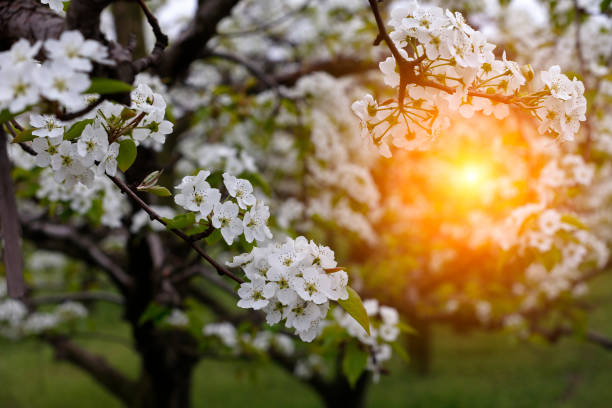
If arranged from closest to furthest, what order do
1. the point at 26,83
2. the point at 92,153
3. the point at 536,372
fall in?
the point at 26,83 < the point at 92,153 < the point at 536,372

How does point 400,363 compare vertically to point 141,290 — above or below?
below

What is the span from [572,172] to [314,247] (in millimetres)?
2168

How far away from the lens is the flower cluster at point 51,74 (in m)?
0.87

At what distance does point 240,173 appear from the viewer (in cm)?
296

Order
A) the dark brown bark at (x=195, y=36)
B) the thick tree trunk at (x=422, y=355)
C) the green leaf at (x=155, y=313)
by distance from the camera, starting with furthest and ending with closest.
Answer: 1. the thick tree trunk at (x=422, y=355)
2. the dark brown bark at (x=195, y=36)
3. the green leaf at (x=155, y=313)

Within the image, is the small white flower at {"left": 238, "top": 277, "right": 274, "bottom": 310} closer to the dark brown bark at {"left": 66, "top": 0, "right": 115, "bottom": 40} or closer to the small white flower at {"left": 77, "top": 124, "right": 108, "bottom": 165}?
the small white flower at {"left": 77, "top": 124, "right": 108, "bottom": 165}

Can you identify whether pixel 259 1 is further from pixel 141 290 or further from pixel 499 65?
pixel 499 65

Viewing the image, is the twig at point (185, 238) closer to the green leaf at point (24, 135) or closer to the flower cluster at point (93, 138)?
the flower cluster at point (93, 138)

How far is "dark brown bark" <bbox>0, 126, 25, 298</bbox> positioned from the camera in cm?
107

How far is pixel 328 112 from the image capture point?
475 centimetres

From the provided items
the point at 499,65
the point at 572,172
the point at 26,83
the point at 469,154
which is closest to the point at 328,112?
the point at 469,154

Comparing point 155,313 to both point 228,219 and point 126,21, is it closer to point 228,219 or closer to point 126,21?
point 228,219

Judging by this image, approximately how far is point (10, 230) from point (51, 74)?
369 millimetres

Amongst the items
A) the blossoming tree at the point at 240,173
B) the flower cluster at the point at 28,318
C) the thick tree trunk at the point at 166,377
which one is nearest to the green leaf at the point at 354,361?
the blossoming tree at the point at 240,173
